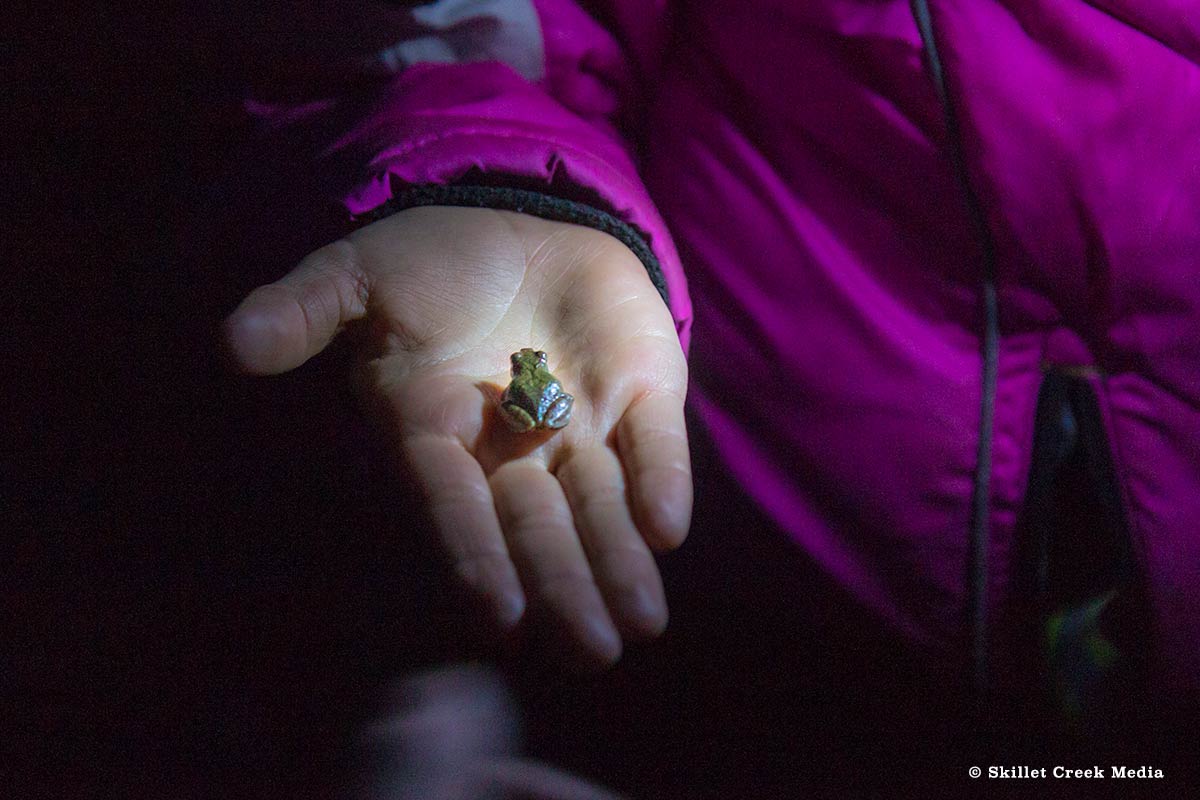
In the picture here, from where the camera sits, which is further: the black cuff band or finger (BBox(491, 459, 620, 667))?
the black cuff band

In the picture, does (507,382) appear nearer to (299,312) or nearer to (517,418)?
(517,418)

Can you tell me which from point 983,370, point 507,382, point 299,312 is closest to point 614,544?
point 507,382

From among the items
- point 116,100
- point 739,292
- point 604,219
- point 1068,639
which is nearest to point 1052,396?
point 1068,639

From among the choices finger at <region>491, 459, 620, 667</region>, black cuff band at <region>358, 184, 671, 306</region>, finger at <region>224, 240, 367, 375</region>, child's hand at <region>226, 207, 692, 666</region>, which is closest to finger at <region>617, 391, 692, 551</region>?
child's hand at <region>226, 207, 692, 666</region>

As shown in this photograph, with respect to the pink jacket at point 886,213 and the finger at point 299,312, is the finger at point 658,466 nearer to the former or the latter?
the pink jacket at point 886,213

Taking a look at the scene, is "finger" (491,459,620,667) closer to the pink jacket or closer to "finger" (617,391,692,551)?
"finger" (617,391,692,551)

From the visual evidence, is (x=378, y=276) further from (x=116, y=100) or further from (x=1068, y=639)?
(x=1068, y=639)

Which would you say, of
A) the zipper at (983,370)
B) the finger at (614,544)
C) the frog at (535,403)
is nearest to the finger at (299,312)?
the frog at (535,403)
